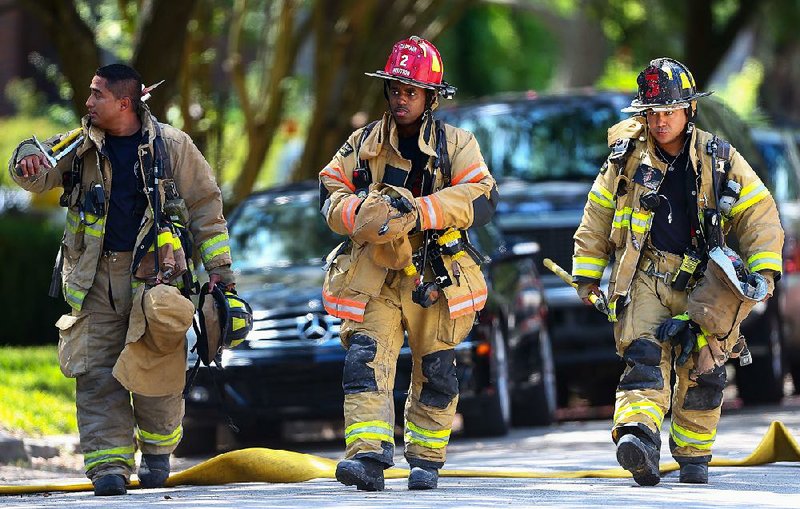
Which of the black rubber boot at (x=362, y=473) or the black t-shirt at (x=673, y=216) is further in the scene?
the black t-shirt at (x=673, y=216)

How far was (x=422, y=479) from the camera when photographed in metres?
8.48

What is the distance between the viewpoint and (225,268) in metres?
8.99

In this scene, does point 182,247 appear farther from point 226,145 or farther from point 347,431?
point 226,145

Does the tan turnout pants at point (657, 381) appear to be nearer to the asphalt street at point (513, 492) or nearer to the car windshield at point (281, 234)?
the asphalt street at point (513, 492)

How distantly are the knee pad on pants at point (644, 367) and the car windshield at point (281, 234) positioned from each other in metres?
3.93

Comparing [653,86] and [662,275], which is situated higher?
[653,86]

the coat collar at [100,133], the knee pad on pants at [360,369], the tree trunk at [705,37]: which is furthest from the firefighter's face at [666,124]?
the tree trunk at [705,37]

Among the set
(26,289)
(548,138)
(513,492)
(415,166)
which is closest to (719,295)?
(513,492)

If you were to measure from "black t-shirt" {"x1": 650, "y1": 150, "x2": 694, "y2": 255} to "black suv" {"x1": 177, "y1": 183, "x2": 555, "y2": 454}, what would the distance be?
2.04 metres

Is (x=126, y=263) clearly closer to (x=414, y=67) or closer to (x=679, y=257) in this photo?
(x=414, y=67)

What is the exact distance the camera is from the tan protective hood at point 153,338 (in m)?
8.63

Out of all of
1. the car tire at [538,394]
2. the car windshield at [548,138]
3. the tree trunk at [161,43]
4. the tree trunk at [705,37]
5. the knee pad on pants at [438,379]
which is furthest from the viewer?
the tree trunk at [705,37]

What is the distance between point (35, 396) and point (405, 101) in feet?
18.6

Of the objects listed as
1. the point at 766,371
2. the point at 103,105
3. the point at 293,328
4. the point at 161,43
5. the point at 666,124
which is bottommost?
the point at 766,371
